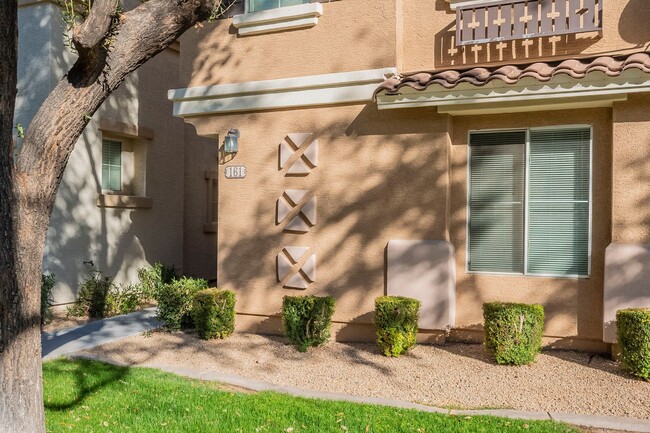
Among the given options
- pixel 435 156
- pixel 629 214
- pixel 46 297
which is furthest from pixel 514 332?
pixel 46 297

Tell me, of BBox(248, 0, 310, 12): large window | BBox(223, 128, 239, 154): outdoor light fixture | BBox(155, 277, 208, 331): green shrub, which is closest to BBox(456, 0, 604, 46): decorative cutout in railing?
BBox(248, 0, 310, 12): large window

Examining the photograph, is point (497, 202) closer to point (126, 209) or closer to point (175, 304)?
point (175, 304)

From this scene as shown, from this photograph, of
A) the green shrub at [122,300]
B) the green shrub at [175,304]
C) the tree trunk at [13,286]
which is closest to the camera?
the tree trunk at [13,286]

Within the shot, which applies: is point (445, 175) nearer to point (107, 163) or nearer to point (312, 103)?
point (312, 103)

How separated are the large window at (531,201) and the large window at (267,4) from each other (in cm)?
341

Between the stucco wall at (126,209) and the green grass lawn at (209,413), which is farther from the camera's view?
the stucco wall at (126,209)

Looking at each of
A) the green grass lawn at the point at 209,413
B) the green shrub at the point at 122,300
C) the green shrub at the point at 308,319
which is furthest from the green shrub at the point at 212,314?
the green shrub at the point at 122,300

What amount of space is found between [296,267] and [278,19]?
358cm

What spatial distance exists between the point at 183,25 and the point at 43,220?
1.83 meters

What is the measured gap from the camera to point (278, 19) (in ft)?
27.8

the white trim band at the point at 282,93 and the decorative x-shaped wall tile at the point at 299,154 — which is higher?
the white trim band at the point at 282,93

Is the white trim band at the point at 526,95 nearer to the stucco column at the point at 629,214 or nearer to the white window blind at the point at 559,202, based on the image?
the stucco column at the point at 629,214

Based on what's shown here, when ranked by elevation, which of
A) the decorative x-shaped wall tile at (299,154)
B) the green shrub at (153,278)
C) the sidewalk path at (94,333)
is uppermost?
the decorative x-shaped wall tile at (299,154)

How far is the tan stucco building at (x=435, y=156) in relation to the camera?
6.84 m
